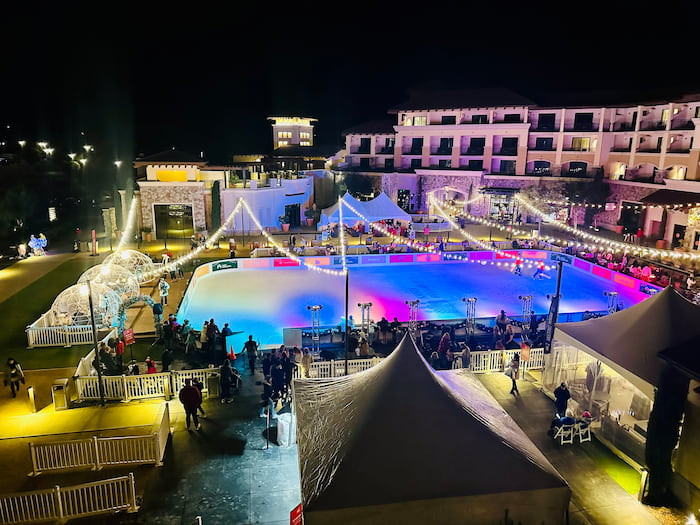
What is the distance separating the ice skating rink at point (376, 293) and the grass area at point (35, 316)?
4.63 meters

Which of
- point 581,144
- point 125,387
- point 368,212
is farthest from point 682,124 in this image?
point 125,387

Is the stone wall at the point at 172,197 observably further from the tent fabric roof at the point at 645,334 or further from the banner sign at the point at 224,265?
the tent fabric roof at the point at 645,334

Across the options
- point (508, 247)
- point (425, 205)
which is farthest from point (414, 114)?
point (508, 247)

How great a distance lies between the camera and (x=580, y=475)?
931cm

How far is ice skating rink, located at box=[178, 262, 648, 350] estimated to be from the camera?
20.2 metres

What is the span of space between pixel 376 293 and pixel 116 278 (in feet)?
36.4

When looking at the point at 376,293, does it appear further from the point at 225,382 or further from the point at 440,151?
the point at 440,151

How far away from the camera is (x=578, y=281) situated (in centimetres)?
2609

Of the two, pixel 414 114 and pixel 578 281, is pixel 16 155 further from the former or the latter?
pixel 578 281

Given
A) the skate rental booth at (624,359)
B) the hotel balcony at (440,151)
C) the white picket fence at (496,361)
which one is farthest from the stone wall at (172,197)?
the skate rental booth at (624,359)

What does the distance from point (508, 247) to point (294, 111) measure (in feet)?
180

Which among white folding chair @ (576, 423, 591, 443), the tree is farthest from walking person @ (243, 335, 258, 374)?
the tree

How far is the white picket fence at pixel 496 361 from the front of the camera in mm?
14023

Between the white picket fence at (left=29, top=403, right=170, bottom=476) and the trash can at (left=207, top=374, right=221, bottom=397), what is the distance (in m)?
2.88
